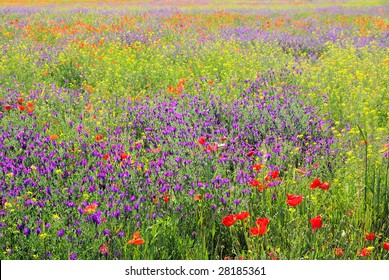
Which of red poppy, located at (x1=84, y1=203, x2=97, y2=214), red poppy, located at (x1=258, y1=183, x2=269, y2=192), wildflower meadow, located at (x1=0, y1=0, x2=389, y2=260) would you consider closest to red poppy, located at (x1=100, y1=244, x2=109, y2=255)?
wildflower meadow, located at (x1=0, y1=0, x2=389, y2=260)

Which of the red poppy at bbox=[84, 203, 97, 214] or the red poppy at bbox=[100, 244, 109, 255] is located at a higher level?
the red poppy at bbox=[84, 203, 97, 214]

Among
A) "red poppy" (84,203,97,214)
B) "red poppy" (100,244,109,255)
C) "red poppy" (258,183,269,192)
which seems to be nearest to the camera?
"red poppy" (100,244,109,255)

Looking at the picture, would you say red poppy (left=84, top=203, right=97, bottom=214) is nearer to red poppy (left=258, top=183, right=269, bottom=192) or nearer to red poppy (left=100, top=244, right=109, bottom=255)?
red poppy (left=100, top=244, right=109, bottom=255)

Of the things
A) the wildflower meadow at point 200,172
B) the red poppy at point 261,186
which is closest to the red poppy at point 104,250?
the wildflower meadow at point 200,172

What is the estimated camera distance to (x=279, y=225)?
2.77 meters

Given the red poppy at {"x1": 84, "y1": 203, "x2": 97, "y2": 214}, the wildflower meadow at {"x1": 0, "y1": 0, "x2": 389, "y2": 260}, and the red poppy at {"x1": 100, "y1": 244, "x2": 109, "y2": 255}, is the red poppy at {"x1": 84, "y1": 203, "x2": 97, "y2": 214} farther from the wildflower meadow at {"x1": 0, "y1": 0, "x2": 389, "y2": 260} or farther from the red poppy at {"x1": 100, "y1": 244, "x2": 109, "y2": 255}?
the red poppy at {"x1": 100, "y1": 244, "x2": 109, "y2": 255}

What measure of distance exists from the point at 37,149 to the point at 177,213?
1.53m

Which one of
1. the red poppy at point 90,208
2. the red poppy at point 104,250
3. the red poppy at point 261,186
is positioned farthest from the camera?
the red poppy at point 261,186

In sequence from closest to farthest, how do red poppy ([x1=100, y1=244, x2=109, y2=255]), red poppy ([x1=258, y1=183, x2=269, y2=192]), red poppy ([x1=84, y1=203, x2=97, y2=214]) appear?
red poppy ([x1=100, y1=244, x2=109, y2=255]) < red poppy ([x1=84, y1=203, x2=97, y2=214]) < red poppy ([x1=258, y1=183, x2=269, y2=192])

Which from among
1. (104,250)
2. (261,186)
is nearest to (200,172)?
(261,186)

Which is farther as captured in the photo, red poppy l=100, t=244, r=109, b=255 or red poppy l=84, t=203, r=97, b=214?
red poppy l=84, t=203, r=97, b=214

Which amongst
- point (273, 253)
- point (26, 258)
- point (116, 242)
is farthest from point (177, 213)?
point (26, 258)

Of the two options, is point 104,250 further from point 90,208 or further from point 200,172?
point 200,172

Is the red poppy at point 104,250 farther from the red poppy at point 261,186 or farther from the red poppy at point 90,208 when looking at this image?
the red poppy at point 261,186
